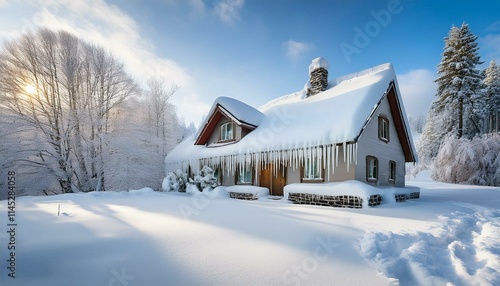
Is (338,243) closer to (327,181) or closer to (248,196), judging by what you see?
(327,181)

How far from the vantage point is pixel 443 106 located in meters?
23.6

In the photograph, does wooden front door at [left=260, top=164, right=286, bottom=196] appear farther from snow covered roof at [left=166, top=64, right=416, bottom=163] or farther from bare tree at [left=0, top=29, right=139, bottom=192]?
bare tree at [left=0, top=29, right=139, bottom=192]

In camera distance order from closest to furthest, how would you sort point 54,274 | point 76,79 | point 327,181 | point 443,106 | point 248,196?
point 54,274 → point 327,181 → point 248,196 → point 76,79 → point 443,106

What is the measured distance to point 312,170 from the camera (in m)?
10.9

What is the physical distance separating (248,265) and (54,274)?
2169 millimetres

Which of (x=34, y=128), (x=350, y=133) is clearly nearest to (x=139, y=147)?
(x=34, y=128)

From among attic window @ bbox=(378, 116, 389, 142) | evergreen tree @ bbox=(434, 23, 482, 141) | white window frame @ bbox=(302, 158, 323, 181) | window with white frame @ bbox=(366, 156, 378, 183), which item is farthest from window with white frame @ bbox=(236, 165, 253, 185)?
evergreen tree @ bbox=(434, 23, 482, 141)

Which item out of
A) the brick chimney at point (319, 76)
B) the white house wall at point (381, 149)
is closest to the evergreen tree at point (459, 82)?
the white house wall at point (381, 149)

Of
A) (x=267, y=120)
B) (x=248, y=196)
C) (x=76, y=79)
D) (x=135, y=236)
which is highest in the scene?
(x=76, y=79)

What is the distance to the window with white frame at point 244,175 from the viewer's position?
43.9 feet

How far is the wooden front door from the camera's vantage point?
12.0 m

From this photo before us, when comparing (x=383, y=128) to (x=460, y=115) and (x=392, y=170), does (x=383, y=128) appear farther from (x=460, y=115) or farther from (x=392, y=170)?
(x=460, y=115)

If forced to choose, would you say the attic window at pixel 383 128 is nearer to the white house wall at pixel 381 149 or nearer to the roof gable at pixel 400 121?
the white house wall at pixel 381 149

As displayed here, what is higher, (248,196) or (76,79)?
(76,79)
